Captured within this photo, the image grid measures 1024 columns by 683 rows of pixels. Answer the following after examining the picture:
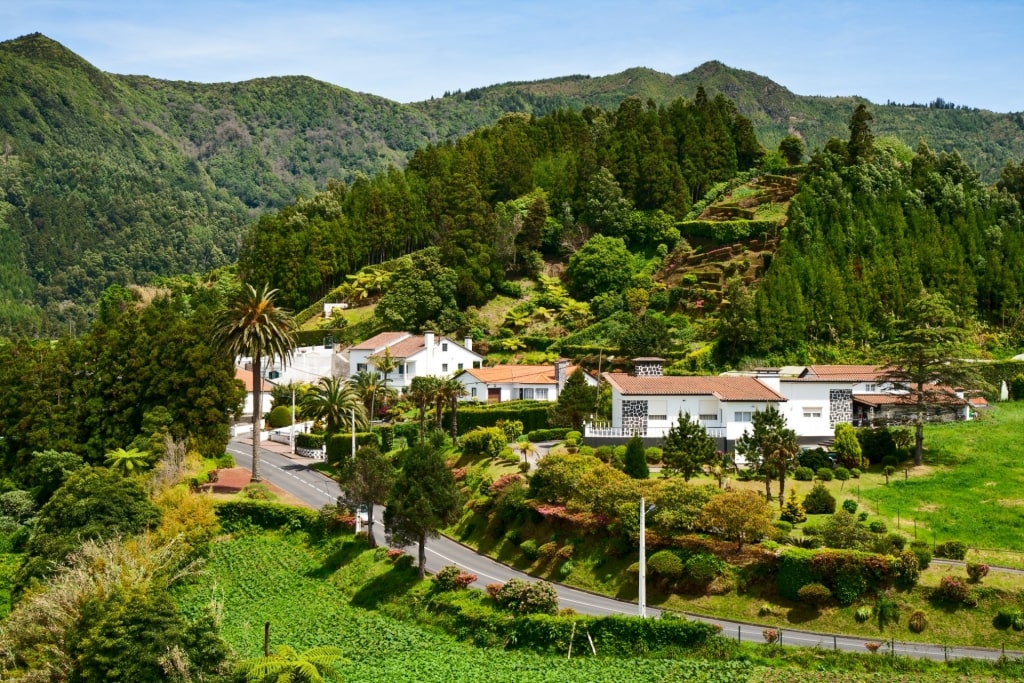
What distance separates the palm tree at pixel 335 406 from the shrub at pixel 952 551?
38.7 metres

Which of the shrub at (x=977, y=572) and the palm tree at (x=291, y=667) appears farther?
the shrub at (x=977, y=572)

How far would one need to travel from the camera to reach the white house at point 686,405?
64250mm

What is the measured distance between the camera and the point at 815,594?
4384 cm

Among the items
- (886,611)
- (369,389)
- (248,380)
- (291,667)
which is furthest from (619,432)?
(248,380)

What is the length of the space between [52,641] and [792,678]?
27.8 m

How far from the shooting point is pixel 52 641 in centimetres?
4416

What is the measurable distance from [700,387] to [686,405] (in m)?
1.41

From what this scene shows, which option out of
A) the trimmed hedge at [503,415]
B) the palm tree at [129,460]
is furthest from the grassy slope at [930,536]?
the palm tree at [129,460]

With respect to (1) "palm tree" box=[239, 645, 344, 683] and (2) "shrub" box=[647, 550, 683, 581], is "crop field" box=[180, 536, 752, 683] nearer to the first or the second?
(1) "palm tree" box=[239, 645, 344, 683]

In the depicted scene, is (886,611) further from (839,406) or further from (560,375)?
(560,375)

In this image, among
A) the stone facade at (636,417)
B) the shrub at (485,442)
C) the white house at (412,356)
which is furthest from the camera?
the white house at (412,356)

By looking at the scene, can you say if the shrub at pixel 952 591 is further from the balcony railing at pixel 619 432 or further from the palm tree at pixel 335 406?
the palm tree at pixel 335 406

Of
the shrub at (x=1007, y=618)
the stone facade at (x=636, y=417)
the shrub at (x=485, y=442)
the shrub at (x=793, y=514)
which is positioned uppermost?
the stone facade at (x=636, y=417)

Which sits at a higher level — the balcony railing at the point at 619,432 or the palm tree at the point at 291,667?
the balcony railing at the point at 619,432
